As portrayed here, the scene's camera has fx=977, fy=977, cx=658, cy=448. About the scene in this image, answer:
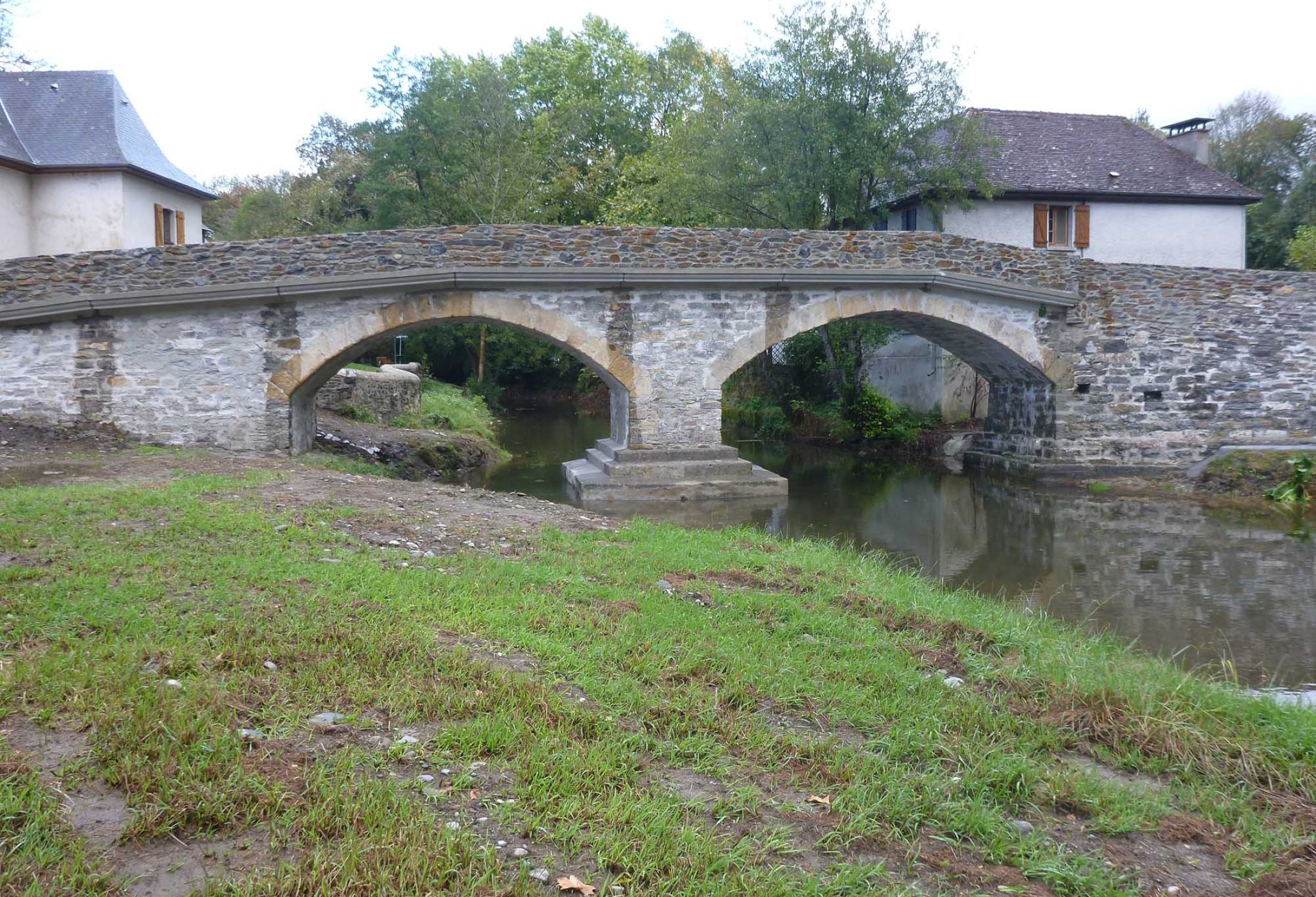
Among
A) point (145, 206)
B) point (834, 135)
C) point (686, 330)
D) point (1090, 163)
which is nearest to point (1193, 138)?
point (1090, 163)

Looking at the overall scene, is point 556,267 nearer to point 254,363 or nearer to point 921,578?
point 254,363

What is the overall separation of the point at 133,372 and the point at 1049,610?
10.8 m

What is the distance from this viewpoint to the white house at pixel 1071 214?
21.1 meters

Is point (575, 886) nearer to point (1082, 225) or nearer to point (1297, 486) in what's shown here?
point (1297, 486)

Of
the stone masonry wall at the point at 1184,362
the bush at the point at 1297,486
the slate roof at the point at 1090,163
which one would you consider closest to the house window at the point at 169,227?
the slate roof at the point at 1090,163

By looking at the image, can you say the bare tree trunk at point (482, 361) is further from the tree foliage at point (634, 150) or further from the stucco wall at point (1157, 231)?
the stucco wall at point (1157, 231)

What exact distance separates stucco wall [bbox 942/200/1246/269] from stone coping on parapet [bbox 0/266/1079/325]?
7799 millimetres

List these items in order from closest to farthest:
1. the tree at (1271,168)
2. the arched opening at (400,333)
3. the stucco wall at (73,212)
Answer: the arched opening at (400,333)
the stucco wall at (73,212)
the tree at (1271,168)

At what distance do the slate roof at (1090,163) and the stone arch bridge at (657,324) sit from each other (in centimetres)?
682

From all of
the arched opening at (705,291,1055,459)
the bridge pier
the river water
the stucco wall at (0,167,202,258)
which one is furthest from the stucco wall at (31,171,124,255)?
the arched opening at (705,291,1055,459)

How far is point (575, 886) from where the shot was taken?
2508 millimetres

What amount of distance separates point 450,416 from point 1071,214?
14.2m

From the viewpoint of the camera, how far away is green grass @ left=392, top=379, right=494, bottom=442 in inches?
744

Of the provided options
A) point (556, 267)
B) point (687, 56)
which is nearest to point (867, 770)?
point (556, 267)
